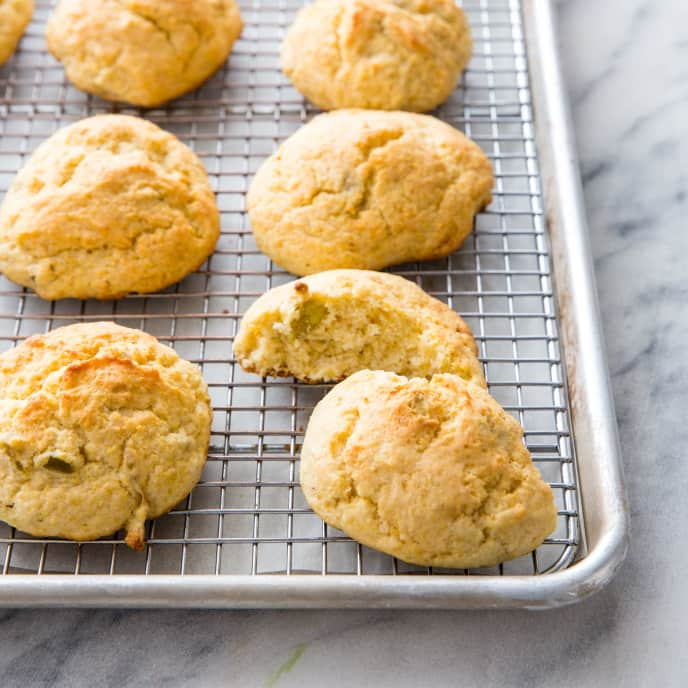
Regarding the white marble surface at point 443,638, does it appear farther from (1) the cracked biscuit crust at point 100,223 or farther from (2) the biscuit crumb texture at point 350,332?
(1) the cracked biscuit crust at point 100,223

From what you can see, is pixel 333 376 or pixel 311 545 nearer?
pixel 311 545

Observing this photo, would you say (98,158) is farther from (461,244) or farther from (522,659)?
(522,659)

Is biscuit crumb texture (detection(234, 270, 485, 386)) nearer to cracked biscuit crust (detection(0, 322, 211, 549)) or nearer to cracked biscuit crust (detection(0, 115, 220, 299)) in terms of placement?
cracked biscuit crust (detection(0, 322, 211, 549))

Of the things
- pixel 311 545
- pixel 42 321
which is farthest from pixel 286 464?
pixel 42 321

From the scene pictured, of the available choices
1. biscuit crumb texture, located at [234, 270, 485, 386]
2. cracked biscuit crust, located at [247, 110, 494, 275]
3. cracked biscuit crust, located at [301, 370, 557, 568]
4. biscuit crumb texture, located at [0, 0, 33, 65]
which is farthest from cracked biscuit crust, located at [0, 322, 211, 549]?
biscuit crumb texture, located at [0, 0, 33, 65]

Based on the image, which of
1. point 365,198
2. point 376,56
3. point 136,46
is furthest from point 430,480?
point 136,46

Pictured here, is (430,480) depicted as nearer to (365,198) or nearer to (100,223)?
(365,198)

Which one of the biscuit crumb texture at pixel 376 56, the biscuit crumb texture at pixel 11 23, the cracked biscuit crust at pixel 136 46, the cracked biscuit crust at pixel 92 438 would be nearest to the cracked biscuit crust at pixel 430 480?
the cracked biscuit crust at pixel 92 438
